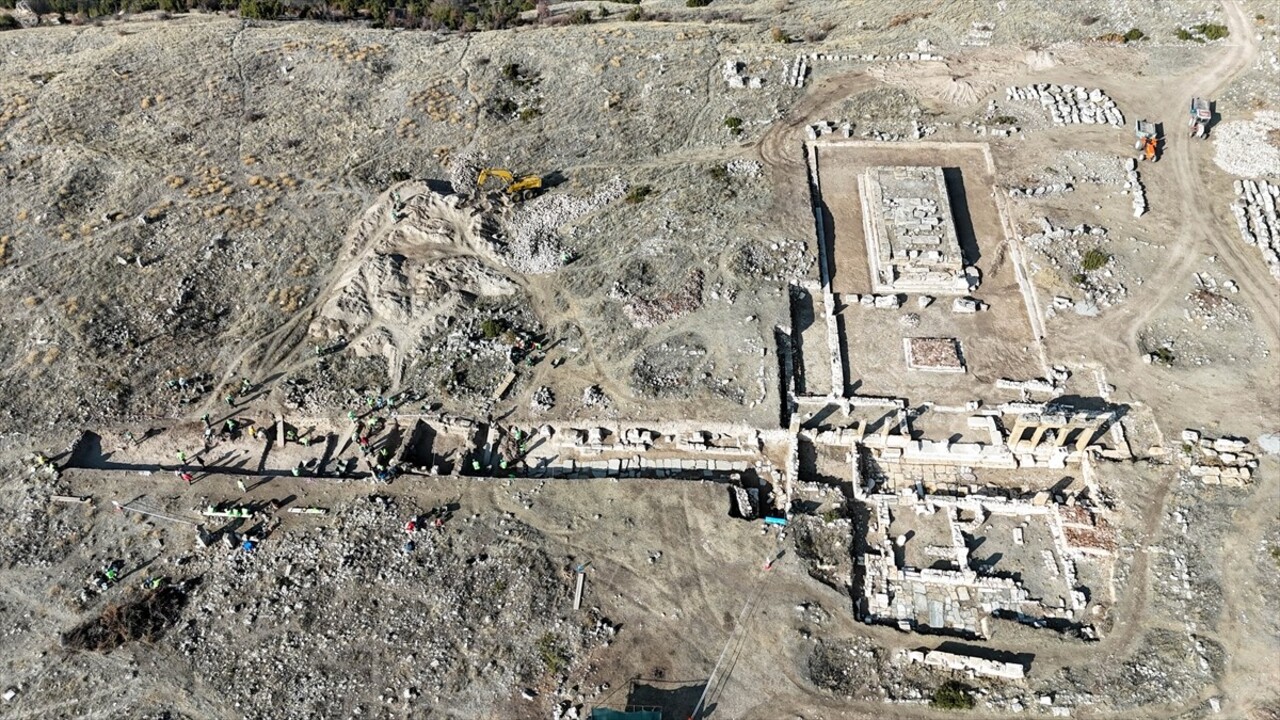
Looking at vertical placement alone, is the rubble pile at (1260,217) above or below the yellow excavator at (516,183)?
below

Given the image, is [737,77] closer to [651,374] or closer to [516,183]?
[516,183]

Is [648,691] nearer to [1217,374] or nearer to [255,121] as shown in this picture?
[1217,374]

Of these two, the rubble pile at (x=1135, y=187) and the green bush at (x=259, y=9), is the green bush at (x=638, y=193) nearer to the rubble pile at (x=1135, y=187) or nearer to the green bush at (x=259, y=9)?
the rubble pile at (x=1135, y=187)

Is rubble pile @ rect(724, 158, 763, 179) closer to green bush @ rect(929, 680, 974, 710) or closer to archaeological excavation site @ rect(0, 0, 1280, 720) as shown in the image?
archaeological excavation site @ rect(0, 0, 1280, 720)

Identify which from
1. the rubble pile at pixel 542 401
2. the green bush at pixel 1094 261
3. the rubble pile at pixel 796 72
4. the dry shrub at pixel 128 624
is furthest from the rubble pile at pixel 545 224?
the green bush at pixel 1094 261

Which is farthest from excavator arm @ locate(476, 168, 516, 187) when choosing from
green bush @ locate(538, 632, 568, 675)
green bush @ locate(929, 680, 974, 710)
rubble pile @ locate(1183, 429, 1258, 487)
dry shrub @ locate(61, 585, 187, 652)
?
rubble pile @ locate(1183, 429, 1258, 487)

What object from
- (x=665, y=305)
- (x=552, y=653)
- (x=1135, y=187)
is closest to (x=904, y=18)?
(x=1135, y=187)
